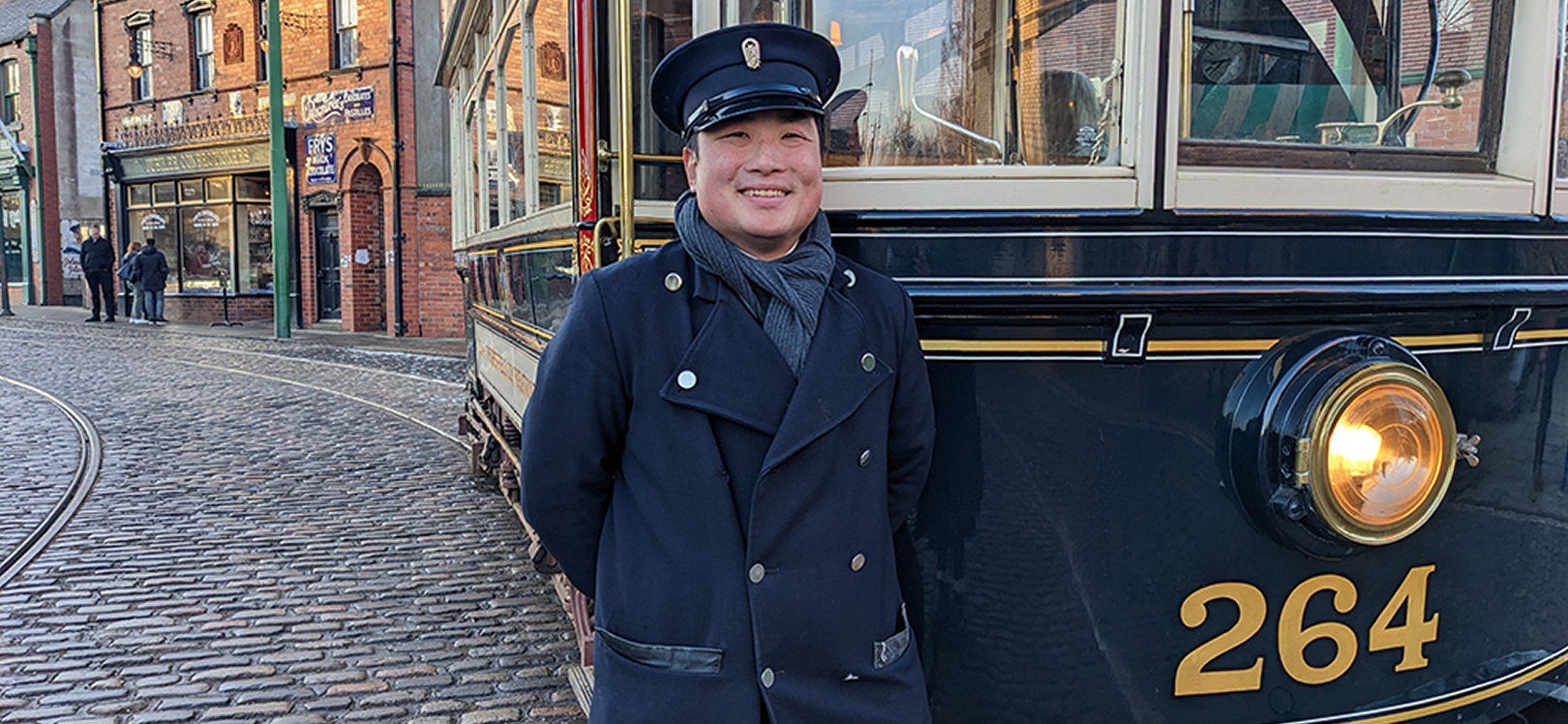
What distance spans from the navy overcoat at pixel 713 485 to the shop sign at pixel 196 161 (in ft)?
64.7

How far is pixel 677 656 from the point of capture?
1658mm

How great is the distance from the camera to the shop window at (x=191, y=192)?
20875 millimetres

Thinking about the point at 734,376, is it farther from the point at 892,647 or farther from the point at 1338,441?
the point at 1338,441

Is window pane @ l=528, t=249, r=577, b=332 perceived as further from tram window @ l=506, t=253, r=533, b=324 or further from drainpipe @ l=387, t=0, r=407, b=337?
drainpipe @ l=387, t=0, r=407, b=337

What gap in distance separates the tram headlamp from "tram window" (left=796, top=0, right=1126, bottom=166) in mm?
604

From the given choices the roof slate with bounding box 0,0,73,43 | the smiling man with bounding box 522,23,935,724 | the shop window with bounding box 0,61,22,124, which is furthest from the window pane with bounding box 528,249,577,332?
the shop window with bounding box 0,61,22,124

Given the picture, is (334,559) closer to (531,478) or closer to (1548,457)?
(531,478)

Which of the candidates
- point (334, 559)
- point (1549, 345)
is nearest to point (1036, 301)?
point (1549, 345)

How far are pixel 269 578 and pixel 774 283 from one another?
3.72m

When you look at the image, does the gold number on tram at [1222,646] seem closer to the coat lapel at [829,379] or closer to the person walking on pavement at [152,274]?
the coat lapel at [829,379]

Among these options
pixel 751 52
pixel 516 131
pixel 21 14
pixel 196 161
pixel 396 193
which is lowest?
pixel 751 52

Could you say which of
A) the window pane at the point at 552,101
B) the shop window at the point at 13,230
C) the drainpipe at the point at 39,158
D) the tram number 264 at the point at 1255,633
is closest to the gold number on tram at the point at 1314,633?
the tram number 264 at the point at 1255,633

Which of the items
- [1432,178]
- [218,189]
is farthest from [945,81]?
[218,189]

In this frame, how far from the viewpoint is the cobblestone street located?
11.3 ft
